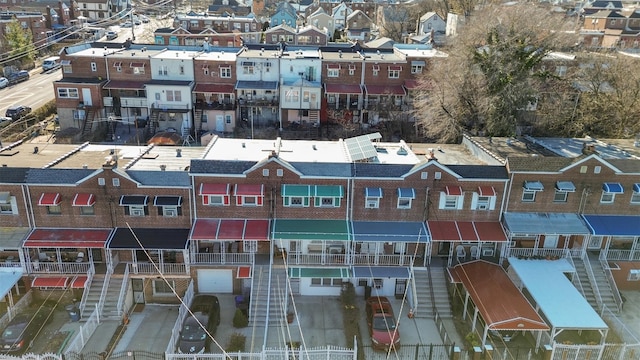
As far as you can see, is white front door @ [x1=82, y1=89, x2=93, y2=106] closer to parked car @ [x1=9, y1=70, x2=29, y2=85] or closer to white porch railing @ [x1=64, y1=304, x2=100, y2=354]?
parked car @ [x1=9, y1=70, x2=29, y2=85]

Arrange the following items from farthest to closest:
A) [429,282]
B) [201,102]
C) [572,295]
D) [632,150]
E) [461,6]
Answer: [461,6] < [201,102] < [632,150] < [429,282] < [572,295]

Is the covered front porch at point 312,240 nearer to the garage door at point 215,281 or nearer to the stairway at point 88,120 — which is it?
the garage door at point 215,281

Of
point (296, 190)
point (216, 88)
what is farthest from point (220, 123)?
point (296, 190)

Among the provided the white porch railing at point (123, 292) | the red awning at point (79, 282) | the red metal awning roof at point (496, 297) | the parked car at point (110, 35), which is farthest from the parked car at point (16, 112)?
the red metal awning roof at point (496, 297)

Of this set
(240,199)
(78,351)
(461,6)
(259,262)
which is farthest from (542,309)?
(461,6)

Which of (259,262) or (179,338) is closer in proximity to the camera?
(179,338)

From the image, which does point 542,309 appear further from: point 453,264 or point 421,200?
point 421,200

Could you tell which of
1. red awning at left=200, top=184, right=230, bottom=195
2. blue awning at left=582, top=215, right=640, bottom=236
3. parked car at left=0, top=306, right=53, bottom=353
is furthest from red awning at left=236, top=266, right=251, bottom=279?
blue awning at left=582, top=215, right=640, bottom=236
